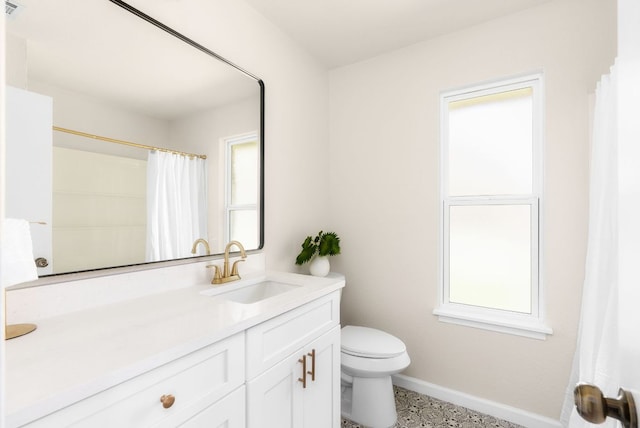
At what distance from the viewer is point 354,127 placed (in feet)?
7.99

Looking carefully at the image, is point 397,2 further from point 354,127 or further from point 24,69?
point 24,69

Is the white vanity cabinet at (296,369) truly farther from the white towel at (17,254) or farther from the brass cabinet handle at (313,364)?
the white towel at (17,254)

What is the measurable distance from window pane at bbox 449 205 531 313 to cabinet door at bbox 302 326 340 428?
3.49 feet

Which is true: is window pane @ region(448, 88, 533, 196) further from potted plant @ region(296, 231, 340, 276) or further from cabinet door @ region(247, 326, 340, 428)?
cabinet door @ region(247, 326, 340, 428)

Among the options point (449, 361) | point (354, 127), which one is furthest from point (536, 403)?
point (354, 127)

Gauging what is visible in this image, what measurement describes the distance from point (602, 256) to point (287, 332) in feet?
4.74

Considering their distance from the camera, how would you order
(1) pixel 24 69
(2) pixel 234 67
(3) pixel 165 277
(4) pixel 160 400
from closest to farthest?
(4) pixel 160 400 < (1) pixel 24 69 < (3) pixel 165 277 < (2) pixel 234 67

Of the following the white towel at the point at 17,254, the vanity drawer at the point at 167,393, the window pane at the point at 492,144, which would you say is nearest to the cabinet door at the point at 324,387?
the vanity drawer at the point at 167,393

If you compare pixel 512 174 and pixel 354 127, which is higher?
pixel 354 127

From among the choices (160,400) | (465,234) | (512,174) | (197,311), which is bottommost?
(160,400)

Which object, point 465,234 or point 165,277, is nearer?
point 165,277

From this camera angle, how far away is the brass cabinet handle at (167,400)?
76 centimetres

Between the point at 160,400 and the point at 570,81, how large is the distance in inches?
94.4

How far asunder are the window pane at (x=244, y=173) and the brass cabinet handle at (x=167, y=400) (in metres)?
1.05
